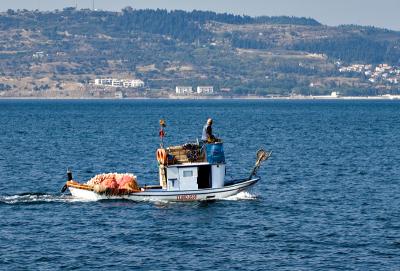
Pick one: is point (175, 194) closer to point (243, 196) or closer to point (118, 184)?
point (118, 184)

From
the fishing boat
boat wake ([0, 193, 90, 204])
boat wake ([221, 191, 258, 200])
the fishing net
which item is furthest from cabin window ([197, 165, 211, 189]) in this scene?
boat wake ([0, 193, 90, 204])

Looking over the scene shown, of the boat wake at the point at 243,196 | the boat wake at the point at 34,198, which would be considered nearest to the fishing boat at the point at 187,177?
the boat wake at the point at 243,196

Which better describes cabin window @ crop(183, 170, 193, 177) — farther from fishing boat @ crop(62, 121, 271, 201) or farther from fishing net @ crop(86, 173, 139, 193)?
fishing net @ crop(86, 173, 139, 193)

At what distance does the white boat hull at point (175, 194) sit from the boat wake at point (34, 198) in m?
0.82

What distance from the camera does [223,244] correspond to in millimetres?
52500

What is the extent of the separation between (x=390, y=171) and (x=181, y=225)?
118 feet

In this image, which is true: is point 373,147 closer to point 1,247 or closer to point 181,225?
point 181,225

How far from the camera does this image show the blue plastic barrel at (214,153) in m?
64.5

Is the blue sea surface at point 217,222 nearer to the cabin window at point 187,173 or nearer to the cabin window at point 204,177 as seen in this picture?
the cabin window at point 204,177

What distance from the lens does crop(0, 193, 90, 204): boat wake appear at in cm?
6606

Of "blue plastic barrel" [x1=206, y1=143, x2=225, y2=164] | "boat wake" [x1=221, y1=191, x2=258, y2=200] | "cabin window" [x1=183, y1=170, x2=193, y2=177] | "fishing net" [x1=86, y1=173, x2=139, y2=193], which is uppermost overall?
"blue plastic barrel" [x1=206, y1=143, x2=225, y2=164]

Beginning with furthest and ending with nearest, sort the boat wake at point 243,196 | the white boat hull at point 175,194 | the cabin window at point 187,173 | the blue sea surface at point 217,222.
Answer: the boat wake at point 243,196 → the white boat hull at point 175,194 → the cabin window at point 187,173 → the blue sea surface at point 217,222

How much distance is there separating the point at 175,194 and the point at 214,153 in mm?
3761

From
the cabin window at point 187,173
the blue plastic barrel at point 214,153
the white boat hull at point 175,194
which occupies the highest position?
the blue plastic barrel at point 214,153
